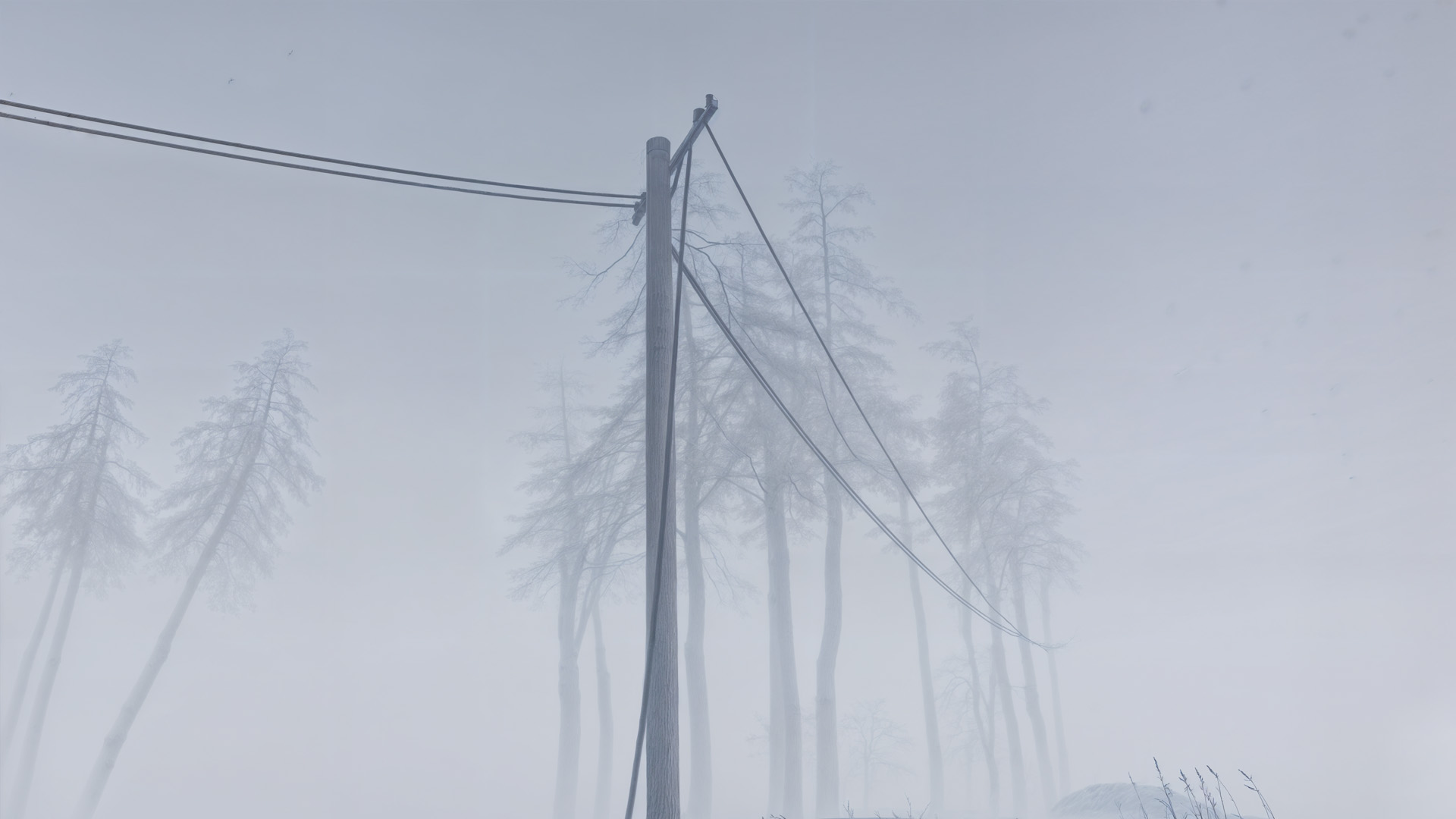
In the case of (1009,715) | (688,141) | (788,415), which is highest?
(688,141)

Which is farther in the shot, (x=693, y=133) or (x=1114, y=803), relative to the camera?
(x=1114, y=803)

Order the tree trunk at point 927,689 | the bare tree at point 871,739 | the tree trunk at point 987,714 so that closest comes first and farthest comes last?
1. the tree trunk at point 927,689
2. the tree trunk at point 987,714
3. the bare tree at point 871,739

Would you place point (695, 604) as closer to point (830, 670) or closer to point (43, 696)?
point (830, 670)

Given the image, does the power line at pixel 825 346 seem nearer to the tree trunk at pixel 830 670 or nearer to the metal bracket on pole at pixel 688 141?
the metal bracket on pole at pixel 688 141

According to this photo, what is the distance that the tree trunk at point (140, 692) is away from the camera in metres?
17.7

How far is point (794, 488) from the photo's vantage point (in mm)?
19484

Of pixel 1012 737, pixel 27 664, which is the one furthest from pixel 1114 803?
pixel 27 664

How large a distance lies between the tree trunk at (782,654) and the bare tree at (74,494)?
19312 millimetres

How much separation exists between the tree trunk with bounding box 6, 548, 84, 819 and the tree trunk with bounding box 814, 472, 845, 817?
72.1ft

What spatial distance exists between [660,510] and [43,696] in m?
25.9

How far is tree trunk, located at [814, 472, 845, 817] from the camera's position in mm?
16938

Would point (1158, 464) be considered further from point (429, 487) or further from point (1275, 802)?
point (429, 487)

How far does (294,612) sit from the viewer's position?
29047mm

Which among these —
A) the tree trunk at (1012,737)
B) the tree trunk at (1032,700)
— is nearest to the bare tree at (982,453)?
the tree trunk at (1012,737)
